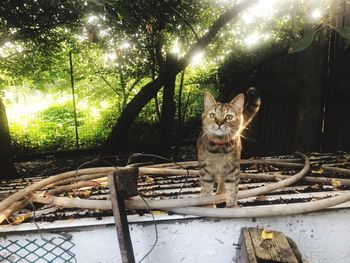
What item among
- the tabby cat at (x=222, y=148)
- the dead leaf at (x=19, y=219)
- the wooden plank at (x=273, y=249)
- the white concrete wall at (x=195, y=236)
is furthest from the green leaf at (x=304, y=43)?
the dead leaf at (x=19, y=219)

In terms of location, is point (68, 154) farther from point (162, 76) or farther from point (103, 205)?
point (103, 205)

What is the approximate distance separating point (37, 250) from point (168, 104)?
701cm

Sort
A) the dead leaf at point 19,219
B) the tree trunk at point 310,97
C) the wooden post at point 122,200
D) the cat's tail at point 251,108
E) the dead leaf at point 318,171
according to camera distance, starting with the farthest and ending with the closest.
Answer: the tree trunk at point 310,97, the dead leaf at point 318,171, the cat's tail at point 251,108, the dead leaf at point 19,219, the wooden post at point 122,200

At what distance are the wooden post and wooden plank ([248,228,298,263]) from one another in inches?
36.9

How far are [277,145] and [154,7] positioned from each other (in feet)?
19.2

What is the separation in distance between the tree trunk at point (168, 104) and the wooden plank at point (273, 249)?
6.52 meters

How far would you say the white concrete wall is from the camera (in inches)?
102

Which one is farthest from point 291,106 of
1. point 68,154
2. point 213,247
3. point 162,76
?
point 68,154

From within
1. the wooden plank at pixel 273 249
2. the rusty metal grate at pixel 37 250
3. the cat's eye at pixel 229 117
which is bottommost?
the rusty metal grate at pixel 37 250

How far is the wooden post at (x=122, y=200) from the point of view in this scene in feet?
7.26

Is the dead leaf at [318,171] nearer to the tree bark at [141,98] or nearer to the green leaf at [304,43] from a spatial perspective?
the green leaf at [304,43]

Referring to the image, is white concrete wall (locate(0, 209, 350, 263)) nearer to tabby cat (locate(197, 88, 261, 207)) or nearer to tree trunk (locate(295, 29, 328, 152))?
tabby cat (locate(197, 88, 261, 207))

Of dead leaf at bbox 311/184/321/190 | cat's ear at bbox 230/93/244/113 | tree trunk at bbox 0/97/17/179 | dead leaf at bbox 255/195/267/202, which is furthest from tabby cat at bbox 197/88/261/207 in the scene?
tree trunk at bbox 0/97/17/179

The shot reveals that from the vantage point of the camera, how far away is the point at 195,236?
2633 millimetres
